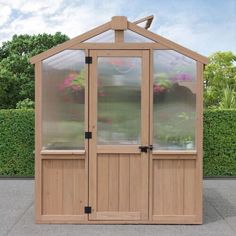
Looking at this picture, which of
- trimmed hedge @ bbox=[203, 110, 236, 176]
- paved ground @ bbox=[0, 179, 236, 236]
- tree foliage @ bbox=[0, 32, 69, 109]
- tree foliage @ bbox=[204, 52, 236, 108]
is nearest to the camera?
paved ground @ bbox=[0, 179, 236, 236]

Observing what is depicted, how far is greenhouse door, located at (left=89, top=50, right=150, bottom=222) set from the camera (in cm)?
615

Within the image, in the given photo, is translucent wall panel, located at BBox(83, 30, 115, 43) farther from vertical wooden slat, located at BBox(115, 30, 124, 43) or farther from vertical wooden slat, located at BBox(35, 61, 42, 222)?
vertical wooden slat, located at BBox(35, 61, 42, 222)

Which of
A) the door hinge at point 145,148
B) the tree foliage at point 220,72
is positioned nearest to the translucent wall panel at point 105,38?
the door hinge at point 145,148

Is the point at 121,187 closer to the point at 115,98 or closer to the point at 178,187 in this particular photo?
the point at 178,187

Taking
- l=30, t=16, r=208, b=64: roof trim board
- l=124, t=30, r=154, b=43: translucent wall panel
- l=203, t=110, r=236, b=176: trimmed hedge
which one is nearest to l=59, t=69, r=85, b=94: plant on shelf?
l=30, t=16, r=208, b=64: roof trim board

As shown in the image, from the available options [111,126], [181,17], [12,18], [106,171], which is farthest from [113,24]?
[12,18]

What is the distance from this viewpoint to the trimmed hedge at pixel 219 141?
1075cm

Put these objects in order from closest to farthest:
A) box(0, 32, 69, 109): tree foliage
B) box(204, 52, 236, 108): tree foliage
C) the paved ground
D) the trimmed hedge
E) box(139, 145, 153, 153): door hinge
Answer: the paved ground → box(139, 145, 153, 153): door hinge → the trimmed hedge → box(0, 32, 69, 109): tree foliage → box(204, 52, 236, 108): tree foliage

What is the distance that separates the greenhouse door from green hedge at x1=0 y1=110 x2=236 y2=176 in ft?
15.9

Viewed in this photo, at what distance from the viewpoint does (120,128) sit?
6.23 metres

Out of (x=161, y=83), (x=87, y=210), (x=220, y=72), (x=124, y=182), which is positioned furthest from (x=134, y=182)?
(x=220, y=72)

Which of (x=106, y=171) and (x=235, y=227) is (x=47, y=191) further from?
(x=235, y=227)

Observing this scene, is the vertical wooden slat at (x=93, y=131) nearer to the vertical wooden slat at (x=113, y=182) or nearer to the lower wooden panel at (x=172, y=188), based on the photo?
the vertical wooden slat at (x=113, y=182)

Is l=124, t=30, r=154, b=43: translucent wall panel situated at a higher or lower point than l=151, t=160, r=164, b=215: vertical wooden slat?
higher
